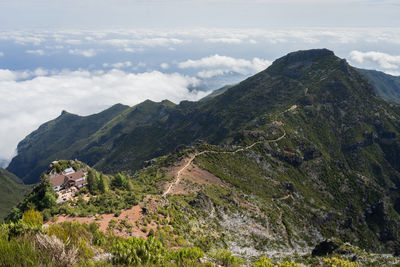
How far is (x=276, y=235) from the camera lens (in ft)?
247

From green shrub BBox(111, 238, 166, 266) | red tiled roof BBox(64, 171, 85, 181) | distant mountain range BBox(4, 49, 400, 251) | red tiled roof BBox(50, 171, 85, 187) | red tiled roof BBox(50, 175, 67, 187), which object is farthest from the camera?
distant mountain range BBox(4, 49, 400, 251)

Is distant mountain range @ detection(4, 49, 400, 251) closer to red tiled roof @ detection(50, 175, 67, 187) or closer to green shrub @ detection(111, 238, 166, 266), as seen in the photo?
red tiled roof @ detection(50, 175, 67, 187)

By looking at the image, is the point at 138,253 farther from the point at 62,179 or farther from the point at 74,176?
the point at 74,176

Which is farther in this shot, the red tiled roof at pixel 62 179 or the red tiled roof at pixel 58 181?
the red tiled roof at pixel 62 179

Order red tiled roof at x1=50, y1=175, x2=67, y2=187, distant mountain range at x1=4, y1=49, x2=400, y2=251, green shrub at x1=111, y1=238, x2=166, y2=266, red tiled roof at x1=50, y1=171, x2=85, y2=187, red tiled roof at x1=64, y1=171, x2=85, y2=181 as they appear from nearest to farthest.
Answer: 1. green shrub at x1=111, y1=238, x2=166, y2=266
2. red tiled roof at x1=50, y1=175, x2=67, y2=187
3. red tiled roof at x1=50, y1=171, x2=85, y2=187
4. red tiled roof at x1=64, y1=171, x2=85, y2=181
5. distant mountain range at x1=4, y1=49, x2=400, y2=251

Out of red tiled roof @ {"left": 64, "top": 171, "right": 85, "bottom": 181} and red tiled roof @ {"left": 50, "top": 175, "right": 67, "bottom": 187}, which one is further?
red tiled roof @ {"left": 64, "top": 171, "right": 85, "bottom": 181}

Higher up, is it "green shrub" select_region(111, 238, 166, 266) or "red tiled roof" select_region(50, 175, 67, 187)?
"green shrub" select_region(111, 238, 166, 266)

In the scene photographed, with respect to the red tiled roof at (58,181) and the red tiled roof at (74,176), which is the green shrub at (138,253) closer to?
the red tiled roof at (58,181)

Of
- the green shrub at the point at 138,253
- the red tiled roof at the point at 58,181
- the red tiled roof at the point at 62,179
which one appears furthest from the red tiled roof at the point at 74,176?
the green shrub at the point at 138,253

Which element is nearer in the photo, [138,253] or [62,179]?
[138,253]

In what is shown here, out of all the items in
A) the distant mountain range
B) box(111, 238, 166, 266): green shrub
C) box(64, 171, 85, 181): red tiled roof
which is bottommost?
the distant mountain range

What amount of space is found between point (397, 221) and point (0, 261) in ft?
593

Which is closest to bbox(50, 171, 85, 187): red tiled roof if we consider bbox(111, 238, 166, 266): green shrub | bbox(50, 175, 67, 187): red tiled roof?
bbox(50, 175, 67, 187): red tiled roof

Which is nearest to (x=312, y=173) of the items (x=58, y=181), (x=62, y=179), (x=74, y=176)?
(x=74, y=176)
